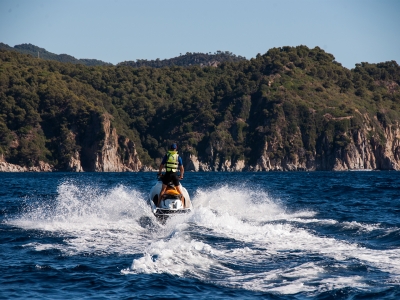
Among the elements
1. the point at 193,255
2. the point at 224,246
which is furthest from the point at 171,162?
the point at 193,255

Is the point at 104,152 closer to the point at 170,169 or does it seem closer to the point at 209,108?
the point at 209,108

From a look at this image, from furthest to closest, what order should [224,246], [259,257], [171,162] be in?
[171,162]
[224,246]
[259,257]

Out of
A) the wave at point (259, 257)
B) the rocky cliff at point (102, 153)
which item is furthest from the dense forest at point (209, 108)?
the wave at point (259, 257)

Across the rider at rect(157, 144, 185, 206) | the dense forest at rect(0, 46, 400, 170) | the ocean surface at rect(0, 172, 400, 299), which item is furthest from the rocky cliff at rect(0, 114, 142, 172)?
the rider at rect(157, 144, 185, 206)

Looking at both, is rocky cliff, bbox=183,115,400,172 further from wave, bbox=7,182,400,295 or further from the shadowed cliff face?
wave, bbox=7,182,400,295

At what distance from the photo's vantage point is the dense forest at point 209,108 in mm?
114562

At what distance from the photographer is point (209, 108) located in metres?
130

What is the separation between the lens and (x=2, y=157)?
346 feet

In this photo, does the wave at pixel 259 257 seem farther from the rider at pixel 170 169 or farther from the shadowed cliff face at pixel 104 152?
the shadowed cliff face at pixel 104 152

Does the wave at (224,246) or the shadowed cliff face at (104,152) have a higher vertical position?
the shadowed cliff face at (104,152)

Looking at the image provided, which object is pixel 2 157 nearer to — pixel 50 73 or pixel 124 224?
pixel 50 73

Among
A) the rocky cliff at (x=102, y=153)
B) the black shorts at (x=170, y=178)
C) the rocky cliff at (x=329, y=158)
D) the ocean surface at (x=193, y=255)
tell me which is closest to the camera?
the ocean surface at (x=193, y=255)

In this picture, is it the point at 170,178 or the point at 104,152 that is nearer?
the point at 170,178

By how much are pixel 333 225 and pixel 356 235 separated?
166cm
